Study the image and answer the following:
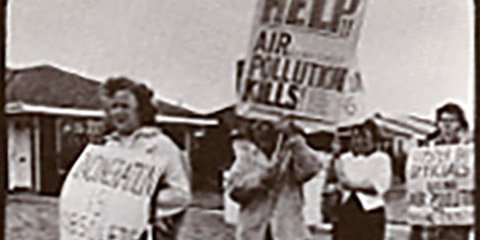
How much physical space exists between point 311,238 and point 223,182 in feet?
0.79

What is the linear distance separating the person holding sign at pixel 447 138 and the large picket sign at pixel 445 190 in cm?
1

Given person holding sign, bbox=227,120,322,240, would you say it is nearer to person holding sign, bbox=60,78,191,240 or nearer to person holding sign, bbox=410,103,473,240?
person holding sign, bbox=60,78,191,240

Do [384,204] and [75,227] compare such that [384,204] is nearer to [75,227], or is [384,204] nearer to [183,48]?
[183,48]

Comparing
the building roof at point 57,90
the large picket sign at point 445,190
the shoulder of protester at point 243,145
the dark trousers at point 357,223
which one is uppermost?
the building roof at point 57,90

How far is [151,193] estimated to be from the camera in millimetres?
1802

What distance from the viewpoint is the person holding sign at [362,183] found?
1.85 metres

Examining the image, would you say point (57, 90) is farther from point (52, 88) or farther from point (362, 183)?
point (362, 183)

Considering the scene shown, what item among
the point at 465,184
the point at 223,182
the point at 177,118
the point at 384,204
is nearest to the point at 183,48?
the point at 177,118

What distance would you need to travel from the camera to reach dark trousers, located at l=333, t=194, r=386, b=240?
1.85 m

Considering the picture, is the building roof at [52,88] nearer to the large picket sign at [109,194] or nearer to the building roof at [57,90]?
the building roof at [57,90]

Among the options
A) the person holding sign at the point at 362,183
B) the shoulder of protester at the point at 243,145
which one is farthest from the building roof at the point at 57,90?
the person holding sign at the point at 362,183

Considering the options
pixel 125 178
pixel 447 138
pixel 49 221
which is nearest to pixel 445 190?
pixel 447 138

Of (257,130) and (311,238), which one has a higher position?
(257,130)

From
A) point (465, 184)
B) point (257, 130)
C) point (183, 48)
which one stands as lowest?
point (465, 184)
